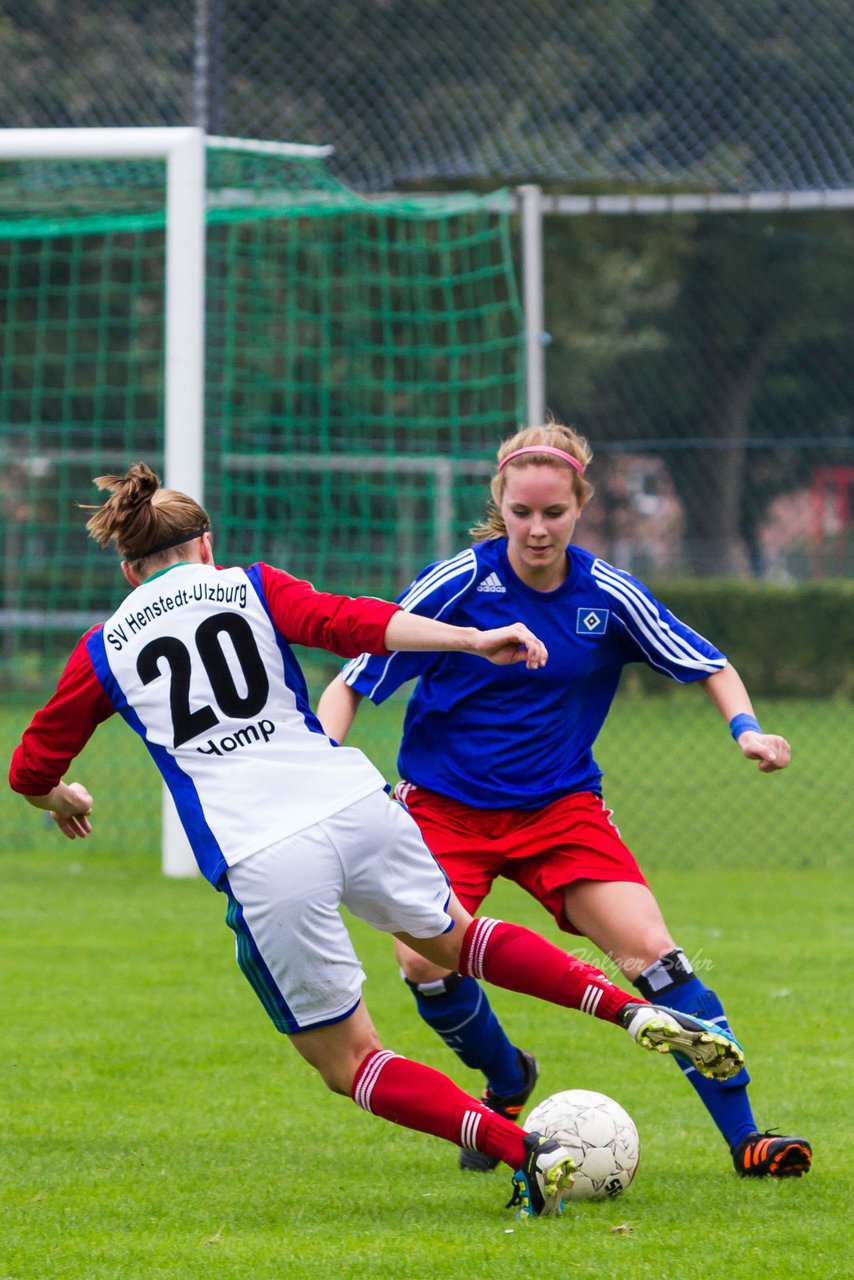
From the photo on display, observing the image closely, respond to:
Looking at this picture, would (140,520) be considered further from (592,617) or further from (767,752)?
(767,752)

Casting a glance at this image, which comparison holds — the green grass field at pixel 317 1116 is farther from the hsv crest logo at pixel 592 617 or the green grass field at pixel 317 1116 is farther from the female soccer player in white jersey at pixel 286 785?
the hsv crest logo at pixel 592 617

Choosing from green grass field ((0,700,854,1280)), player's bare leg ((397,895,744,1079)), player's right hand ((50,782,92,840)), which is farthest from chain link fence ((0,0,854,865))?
player's bare leg ((397,895,744,1079))

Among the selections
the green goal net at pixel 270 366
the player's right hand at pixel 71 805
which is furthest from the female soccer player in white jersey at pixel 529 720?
the green goal net at pixel 270 366

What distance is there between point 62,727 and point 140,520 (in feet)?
1.58

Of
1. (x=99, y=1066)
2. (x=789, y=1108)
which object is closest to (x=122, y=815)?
(x=99, y=1066)

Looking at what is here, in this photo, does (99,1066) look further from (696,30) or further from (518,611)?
(696,30)

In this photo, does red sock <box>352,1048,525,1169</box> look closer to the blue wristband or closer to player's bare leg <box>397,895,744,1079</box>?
player's bare leg <box>397,895,744,1079</box>

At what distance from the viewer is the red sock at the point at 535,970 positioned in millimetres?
3791

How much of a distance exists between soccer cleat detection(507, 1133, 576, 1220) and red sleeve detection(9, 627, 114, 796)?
4.22 feet

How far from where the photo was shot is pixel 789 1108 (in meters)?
4.86

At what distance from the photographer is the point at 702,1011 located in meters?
4.12

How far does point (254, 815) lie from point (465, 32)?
15.3 meters

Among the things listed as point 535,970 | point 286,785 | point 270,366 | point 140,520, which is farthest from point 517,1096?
point 270,366

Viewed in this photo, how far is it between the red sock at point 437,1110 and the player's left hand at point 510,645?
3.05ft
